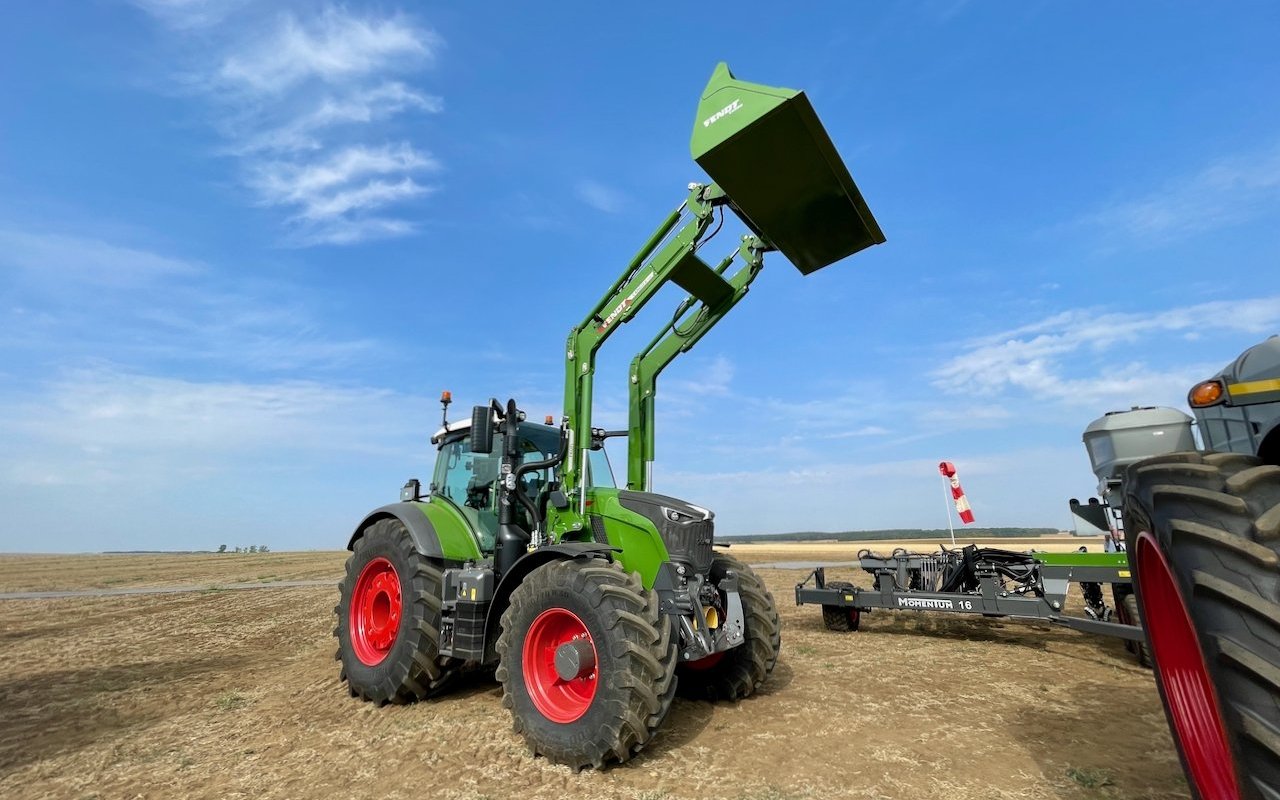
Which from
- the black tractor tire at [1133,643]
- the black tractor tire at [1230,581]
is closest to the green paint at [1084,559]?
the black tractor tire at [1133,643]

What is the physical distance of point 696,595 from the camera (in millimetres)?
5020

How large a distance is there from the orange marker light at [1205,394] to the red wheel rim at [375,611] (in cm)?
607

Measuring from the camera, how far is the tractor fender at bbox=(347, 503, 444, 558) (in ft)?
19.6

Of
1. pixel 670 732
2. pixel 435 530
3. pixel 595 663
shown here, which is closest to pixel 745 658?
pixel 670 732

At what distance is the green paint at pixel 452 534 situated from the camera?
6161 mm

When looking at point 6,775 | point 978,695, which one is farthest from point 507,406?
point 978,695

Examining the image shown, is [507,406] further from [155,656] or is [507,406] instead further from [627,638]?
[155,656]

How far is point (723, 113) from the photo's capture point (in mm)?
4719

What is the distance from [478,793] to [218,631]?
9042 mm

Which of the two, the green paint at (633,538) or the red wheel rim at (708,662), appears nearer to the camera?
the green paint at (633,538)

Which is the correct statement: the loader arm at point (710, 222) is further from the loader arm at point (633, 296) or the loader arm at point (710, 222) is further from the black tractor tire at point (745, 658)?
the black tractor tire at point (745, 658)

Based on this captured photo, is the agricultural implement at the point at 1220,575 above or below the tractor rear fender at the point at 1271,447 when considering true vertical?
below

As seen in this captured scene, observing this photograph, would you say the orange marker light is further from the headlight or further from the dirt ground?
the dirt ground

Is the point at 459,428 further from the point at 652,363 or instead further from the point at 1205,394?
the point at 1205,394
